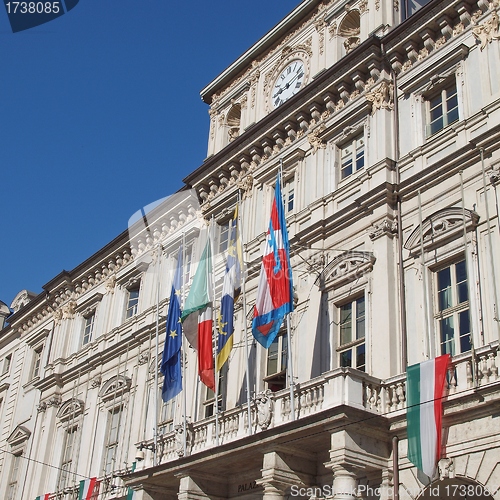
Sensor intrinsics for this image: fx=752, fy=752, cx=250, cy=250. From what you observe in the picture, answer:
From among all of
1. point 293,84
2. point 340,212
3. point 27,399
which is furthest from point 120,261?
point 340,212

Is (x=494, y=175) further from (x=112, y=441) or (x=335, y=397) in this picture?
(x=112, y=441)

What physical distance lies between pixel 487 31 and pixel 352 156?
4649 millimetres

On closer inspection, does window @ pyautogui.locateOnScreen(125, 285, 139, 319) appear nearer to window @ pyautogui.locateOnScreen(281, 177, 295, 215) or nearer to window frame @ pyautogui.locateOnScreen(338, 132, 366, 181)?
window @ pyautogui.locateOnScreen(281, 177, 295, 215)

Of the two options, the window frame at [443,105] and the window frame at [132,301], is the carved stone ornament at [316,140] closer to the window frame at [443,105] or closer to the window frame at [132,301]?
the window frame at [443,105]

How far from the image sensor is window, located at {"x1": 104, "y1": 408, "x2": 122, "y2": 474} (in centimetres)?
2431

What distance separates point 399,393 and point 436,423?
1430 mm

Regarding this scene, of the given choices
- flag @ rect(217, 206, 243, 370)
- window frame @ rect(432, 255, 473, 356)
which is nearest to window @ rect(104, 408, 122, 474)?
flag @ rect(217, 206, 243, 370)

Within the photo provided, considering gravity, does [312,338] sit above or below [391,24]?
below

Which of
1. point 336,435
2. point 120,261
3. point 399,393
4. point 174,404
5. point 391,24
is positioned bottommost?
point 336,435

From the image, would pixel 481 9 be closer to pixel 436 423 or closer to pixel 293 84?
pixel 293 84

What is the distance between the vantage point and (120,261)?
2953cm

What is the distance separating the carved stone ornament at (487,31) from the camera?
17.8 meters

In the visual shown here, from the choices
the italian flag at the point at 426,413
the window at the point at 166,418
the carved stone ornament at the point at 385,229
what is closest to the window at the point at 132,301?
the window at the point at 166,418

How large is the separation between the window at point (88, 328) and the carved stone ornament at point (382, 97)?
50.3 ft
